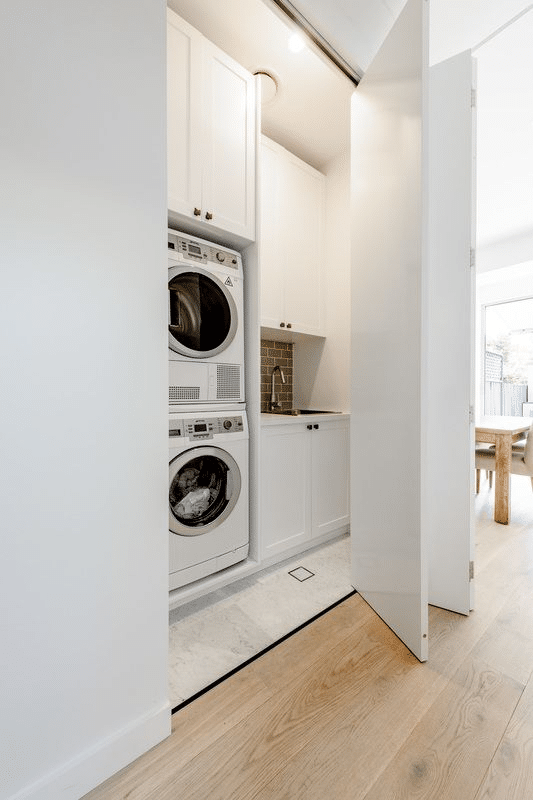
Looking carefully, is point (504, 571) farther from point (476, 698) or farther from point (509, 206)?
point (509, 206)

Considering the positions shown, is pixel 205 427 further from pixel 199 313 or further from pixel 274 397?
pixel 274 397

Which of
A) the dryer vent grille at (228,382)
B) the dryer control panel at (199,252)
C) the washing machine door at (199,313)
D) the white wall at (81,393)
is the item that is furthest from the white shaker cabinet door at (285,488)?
the white wall at (81,393)

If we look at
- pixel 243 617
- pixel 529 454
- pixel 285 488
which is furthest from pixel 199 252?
pixel 529 454

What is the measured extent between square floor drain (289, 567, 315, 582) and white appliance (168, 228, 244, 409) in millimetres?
1067

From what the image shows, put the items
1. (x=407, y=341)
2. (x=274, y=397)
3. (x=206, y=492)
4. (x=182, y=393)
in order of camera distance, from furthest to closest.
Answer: (x=274, y=397), (x=206, y=492), (x=182, y=393), (x=407, y=341)

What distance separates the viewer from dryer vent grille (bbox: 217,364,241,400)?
195 cm

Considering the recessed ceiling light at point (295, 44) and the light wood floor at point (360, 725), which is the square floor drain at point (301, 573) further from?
the recessed ceiling light at point (295, 44)

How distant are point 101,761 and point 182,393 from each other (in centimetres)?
132

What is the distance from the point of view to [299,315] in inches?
104

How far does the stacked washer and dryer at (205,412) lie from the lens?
1.77 metres

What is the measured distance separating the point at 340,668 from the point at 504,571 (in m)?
1.33

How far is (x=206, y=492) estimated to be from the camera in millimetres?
1933

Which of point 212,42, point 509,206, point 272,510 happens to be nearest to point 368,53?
point 212,42

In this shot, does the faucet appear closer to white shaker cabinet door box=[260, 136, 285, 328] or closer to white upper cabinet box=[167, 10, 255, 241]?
white shaker cabinet door box=[260, 136, 285, 328]
